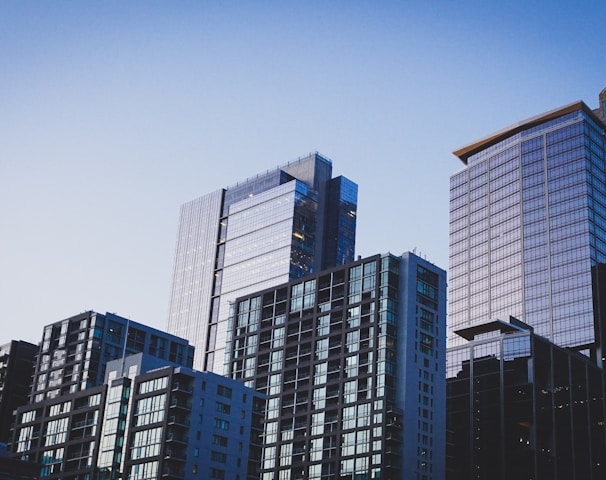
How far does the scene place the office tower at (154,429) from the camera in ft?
552

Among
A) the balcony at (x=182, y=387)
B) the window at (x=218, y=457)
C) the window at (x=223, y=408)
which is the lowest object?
the window at (x=218, y=457)

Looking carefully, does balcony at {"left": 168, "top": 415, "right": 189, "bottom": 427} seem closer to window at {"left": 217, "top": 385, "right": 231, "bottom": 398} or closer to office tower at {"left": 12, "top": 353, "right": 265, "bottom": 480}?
office tower at {"left": 12, "top": 353, "right": 265, "bottom": 480}

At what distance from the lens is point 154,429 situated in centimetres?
17150

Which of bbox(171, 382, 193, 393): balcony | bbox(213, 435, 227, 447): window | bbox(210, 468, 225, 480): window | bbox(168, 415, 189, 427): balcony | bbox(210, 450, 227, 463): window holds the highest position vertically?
bbox(171, 382, 193, 393): balcony

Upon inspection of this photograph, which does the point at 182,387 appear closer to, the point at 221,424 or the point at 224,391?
the point at 224,391

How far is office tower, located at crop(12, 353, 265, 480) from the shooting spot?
168250 mm

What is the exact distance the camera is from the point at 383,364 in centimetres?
19925

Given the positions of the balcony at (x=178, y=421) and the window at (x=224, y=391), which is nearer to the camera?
the balcony at (x=178, y=421)

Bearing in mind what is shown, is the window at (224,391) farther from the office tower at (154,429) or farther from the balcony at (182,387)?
the balcony at (182,387)

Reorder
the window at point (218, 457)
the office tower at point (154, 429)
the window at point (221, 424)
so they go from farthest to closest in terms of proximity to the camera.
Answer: the window at point (221, 424), the window at point (218, 457), the office tower at point (154, 429)

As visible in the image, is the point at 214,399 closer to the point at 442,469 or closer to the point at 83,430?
the point at 83,430

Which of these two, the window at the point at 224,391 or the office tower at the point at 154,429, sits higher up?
the window at the point at 224,391

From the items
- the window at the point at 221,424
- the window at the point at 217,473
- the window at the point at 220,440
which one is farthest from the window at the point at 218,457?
the window at the point at 221,424

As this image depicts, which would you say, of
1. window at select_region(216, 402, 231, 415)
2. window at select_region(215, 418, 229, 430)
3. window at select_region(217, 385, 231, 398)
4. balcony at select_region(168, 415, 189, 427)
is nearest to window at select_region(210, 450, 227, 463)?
window at select_region(215, 418, 229, 430)
